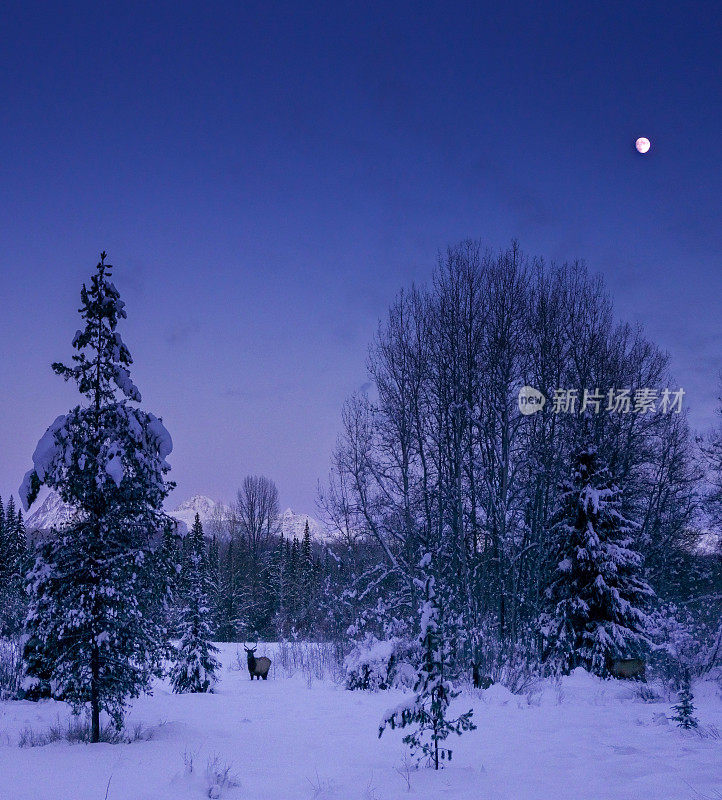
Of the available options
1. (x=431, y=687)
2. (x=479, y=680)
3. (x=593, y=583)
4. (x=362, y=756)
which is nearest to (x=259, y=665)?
(x=479, y=680)

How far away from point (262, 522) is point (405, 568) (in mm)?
41365

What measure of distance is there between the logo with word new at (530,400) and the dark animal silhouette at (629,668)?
21.2ft

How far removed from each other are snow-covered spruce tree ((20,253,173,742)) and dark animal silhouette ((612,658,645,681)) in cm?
1149

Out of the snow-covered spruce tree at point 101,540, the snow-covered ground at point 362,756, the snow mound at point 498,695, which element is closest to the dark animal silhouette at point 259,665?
the snow-covered ground at point 362,756

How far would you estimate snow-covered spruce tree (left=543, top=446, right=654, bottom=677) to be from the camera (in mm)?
15504

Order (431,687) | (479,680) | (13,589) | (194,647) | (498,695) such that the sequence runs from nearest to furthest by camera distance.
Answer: (431,687) → (498,695) → (479,680) → (194,647) → (13,589)

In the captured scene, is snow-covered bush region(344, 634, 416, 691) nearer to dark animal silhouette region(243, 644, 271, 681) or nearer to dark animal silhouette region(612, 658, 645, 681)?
dark animal silhouette region(243, 644, 271, 681)

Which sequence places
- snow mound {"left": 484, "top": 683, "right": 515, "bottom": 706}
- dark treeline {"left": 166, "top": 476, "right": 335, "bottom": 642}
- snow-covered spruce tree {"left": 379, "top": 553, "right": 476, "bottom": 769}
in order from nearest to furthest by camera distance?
snow-covered spruce tree {"left": 379, "top": 553, "right": 476, "bottom": 769} → snow mound {"left": 484, "top": 683, "right": 515, "bottom": 706} → dark treeline {"left": 166, "top": 476, "right": 335, "bottom": 642}

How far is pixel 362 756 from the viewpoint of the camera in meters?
6.52

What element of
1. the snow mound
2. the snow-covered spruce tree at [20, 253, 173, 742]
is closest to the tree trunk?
the snow-covered spruce tree at [20, 253, 173, 742]

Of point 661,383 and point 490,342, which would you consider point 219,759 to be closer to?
point 490,342

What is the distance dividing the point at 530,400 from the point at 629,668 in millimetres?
6924

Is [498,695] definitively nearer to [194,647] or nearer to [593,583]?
[593,583]

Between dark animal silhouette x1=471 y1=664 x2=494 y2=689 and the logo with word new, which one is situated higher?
the logo with word new
